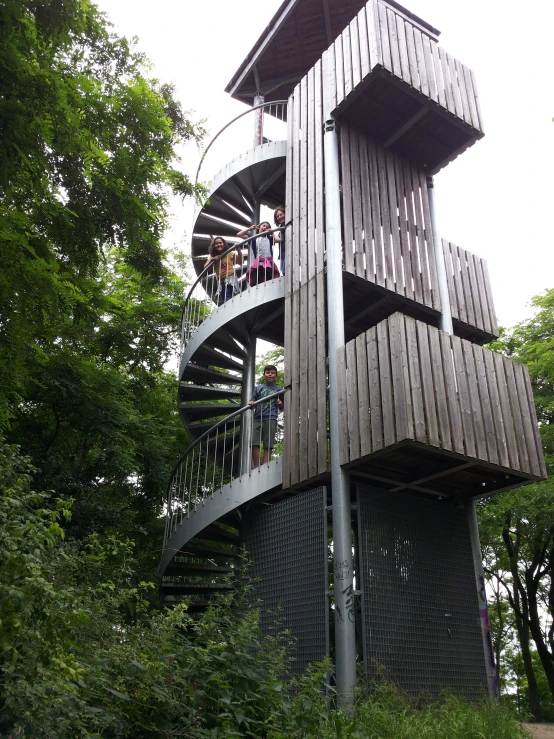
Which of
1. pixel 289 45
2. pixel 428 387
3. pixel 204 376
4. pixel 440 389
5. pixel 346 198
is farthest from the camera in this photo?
pixel 289 45

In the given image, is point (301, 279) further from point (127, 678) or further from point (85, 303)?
point (127, 678)

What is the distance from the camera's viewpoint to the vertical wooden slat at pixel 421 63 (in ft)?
29.4

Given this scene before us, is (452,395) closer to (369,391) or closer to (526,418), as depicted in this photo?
(369,391)

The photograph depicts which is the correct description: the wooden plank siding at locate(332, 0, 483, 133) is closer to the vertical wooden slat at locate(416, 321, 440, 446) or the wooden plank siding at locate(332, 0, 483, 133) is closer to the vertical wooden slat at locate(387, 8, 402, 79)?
the vertical wooden slat at locate(387, 8, 402, 79)

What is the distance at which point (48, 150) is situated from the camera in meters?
5.90

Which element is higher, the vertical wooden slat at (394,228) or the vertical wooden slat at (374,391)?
the vertical wooden slat at (394,228)

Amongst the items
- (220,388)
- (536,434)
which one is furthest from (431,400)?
(220,388)

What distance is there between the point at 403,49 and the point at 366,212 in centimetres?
232

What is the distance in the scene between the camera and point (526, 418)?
753 centimetres

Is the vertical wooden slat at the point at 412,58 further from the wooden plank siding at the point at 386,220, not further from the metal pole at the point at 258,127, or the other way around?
the metal pole at the point at 258,127

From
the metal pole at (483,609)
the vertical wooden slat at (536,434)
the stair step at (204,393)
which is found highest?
the stair step at (204,393)

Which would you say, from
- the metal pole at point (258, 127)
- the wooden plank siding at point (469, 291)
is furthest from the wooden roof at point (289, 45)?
the wooden plank siding at point (469, 291)

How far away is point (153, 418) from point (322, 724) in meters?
9.03

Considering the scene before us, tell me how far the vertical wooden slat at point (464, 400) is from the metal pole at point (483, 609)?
184cm
